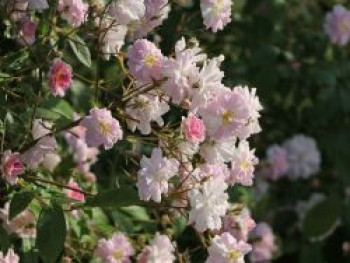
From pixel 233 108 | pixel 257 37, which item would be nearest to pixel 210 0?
pixel 233 108

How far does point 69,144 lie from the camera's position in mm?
2615

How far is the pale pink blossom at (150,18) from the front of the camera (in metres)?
2.06

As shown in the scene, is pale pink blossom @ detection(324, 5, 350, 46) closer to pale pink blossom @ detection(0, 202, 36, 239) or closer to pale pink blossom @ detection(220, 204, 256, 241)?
pale pink blossom @ detection(220, 204, 256, 241)

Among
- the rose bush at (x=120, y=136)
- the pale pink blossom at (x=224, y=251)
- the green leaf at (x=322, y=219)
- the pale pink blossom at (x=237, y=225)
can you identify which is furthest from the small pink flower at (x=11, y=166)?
the green leaf at (x=322, y=219)

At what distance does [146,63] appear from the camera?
188 centimetres

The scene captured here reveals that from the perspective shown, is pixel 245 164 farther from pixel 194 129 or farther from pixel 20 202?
pixel 20 202

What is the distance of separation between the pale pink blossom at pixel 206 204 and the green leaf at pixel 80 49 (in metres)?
0.43

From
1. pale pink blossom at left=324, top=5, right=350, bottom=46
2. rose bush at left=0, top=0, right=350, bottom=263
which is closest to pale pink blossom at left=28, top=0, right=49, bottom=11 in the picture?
rose bush at left=0, top=0, right=350, bottom=263

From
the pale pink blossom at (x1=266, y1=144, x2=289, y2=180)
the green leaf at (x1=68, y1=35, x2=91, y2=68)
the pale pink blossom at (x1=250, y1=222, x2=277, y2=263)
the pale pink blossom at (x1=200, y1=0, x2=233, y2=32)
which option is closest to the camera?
the pale pink blossom at (x1=200, y1=0, x2=233, y2=32)

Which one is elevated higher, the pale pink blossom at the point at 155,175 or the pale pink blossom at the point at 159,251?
the pale pink blossom at the point at 155,175

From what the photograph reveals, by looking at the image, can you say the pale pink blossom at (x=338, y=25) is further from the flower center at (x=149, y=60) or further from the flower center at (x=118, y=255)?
the flower center at (x=149, y=60)

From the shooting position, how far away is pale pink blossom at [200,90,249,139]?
190 cm

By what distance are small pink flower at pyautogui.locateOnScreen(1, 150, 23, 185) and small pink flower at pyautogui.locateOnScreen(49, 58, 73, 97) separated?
17 centimetres

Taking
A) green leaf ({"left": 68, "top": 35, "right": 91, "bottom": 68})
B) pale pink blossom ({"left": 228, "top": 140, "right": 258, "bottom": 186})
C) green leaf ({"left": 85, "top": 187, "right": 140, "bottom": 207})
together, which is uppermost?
green leaf ({"left": 68, "top": 35, "right": 91, "bottom": 68})
